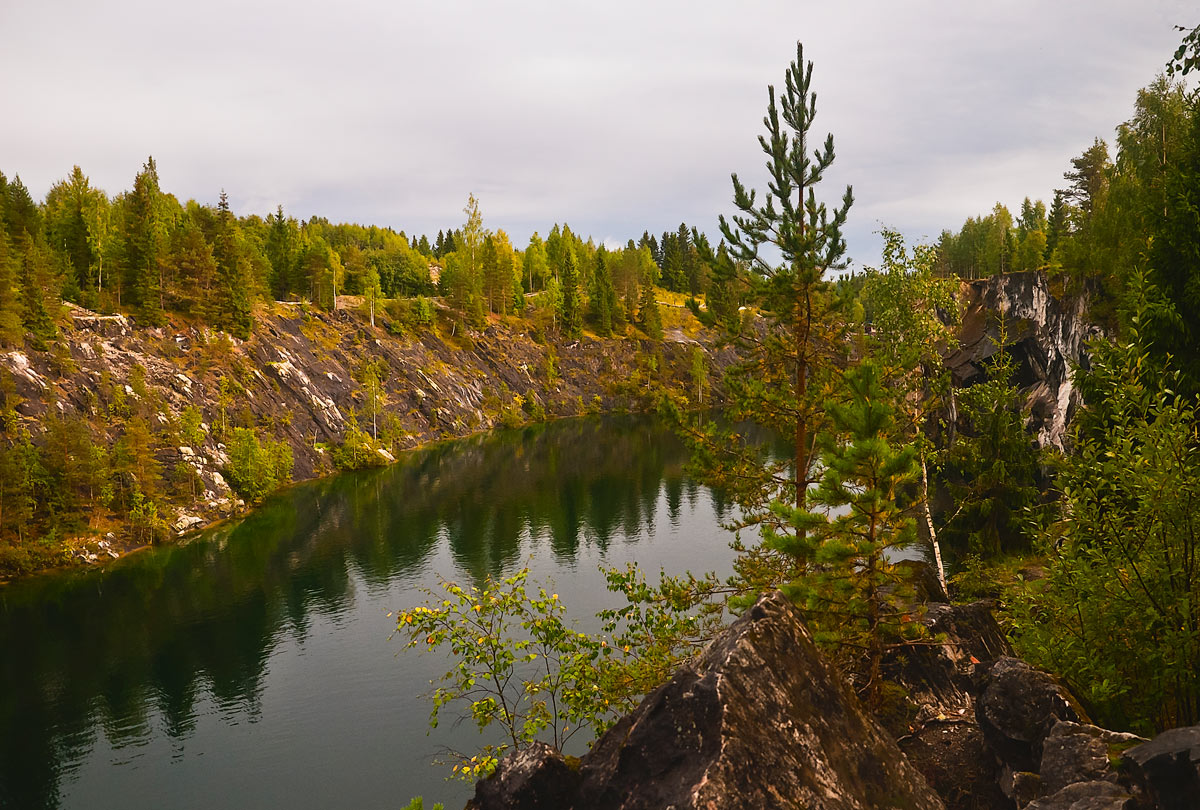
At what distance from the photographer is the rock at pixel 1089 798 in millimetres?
7379

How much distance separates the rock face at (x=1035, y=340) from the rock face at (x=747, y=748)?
39.9 meters

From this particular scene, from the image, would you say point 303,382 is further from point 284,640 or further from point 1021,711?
point 1021,711

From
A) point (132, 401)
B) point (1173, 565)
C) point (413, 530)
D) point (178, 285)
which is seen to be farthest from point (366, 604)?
point (178, 285)

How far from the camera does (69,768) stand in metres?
27.8

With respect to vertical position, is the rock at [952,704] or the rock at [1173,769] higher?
the rock at [1173,769]

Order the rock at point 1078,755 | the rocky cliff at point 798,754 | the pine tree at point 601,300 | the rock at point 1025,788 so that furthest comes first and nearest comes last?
the pine tree at point 601,300 < the rock at point 1025,788 < the rock at point 1078,755 < the rocky cliff at point 798,754

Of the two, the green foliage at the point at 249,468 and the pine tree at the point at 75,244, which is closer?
the green foliage at the point at 249,468

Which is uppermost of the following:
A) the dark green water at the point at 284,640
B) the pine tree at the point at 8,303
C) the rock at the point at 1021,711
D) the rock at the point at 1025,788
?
the pine tree at the point at 8,303

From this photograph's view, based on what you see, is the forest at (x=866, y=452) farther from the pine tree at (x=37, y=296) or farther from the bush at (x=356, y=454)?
the bush at (x=356, y=454)

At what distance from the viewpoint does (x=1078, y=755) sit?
8789 mm

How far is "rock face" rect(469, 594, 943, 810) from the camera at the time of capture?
25.1 ft

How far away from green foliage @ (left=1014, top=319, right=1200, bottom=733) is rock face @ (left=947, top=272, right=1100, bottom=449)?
35813mm

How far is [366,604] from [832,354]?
35.8 meters

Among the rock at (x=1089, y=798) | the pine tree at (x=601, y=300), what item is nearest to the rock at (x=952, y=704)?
the rock at (x=1089, y=798)
